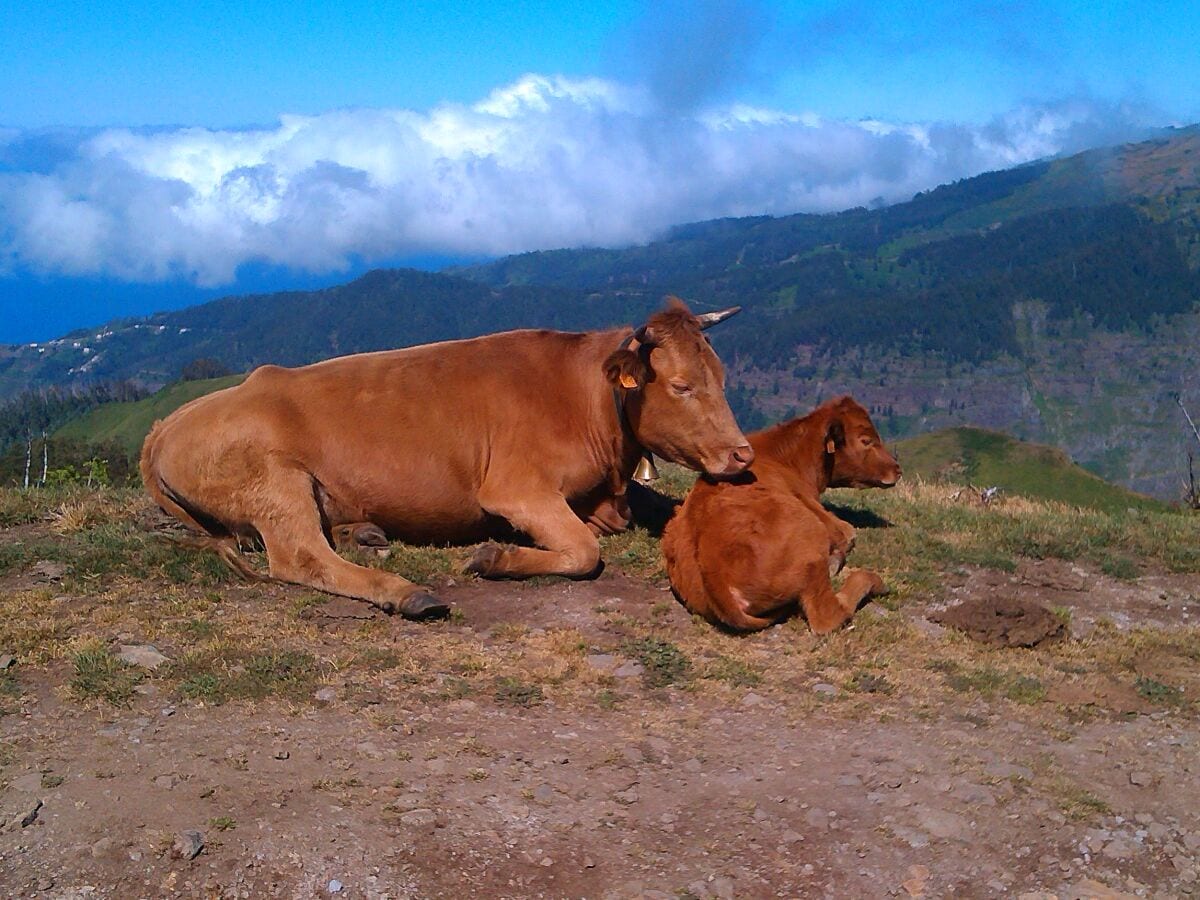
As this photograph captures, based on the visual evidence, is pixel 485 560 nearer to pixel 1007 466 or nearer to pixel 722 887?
pixel 722 887

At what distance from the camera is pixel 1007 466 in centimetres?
6275

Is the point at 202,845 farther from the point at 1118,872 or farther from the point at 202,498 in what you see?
the point at 202,498

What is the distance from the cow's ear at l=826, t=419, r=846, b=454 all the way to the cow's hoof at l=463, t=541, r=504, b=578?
389cm

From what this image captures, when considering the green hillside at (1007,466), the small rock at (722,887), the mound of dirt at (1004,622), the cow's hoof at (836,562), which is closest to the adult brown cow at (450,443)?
the cow's hoof at (836,562)

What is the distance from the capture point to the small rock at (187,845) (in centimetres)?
488

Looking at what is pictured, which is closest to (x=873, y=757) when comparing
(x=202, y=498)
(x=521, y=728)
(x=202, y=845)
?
(x=521, y=728)

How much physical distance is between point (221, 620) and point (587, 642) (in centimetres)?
270

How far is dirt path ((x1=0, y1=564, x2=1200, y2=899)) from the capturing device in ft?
16.4

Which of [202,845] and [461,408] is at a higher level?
[461,408]

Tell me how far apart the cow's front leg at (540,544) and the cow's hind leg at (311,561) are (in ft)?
2.67

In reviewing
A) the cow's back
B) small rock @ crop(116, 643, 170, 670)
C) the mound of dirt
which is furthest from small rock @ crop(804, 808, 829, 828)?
the cow's back

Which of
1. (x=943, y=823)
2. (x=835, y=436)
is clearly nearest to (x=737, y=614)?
(x=943, y=823)

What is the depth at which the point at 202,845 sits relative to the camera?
4945 mm

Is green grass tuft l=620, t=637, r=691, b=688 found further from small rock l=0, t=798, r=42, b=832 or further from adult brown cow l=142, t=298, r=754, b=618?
small rock l=0, t=798, r=42, b=832
